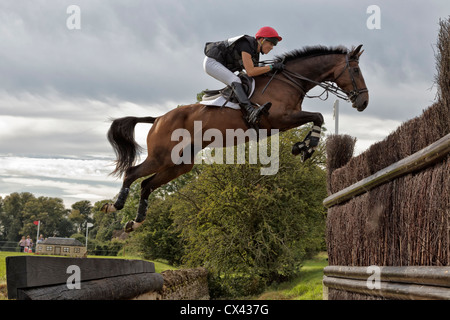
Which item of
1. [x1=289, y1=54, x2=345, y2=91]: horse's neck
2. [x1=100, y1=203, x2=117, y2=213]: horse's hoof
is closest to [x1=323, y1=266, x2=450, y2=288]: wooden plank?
[x1=289, y1=54, x2=345, y2=91]: horse's neck

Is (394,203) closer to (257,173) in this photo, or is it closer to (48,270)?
(48,270)

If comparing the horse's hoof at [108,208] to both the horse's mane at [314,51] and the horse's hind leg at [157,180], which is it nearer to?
the horse's hind leg at [157,180]

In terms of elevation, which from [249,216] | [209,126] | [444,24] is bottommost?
[249,216]

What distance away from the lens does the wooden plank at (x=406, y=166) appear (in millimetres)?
3424

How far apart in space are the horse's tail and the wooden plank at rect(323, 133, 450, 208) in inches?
115

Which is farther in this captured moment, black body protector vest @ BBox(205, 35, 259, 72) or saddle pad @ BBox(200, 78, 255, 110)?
black body protector vest @ BBox(205, 35, 259, 72)

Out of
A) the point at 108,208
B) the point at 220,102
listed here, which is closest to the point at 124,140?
the point at 108,208

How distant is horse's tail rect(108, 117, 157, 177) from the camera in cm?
636

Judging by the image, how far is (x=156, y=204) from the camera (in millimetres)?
26766

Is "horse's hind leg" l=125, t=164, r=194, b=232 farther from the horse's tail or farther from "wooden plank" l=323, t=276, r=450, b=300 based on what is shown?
"wooden plank" l=323, t=276, r=450, b=300

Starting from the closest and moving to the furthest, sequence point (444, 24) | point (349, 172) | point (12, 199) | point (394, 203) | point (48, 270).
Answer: point (48, 270)
point (444, 24)
point (394, 203)
point (349, 172)
point (12, 199)

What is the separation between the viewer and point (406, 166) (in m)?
4.12

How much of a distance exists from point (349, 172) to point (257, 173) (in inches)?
537

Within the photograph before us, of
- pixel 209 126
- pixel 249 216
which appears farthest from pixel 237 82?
pixel 249 216
